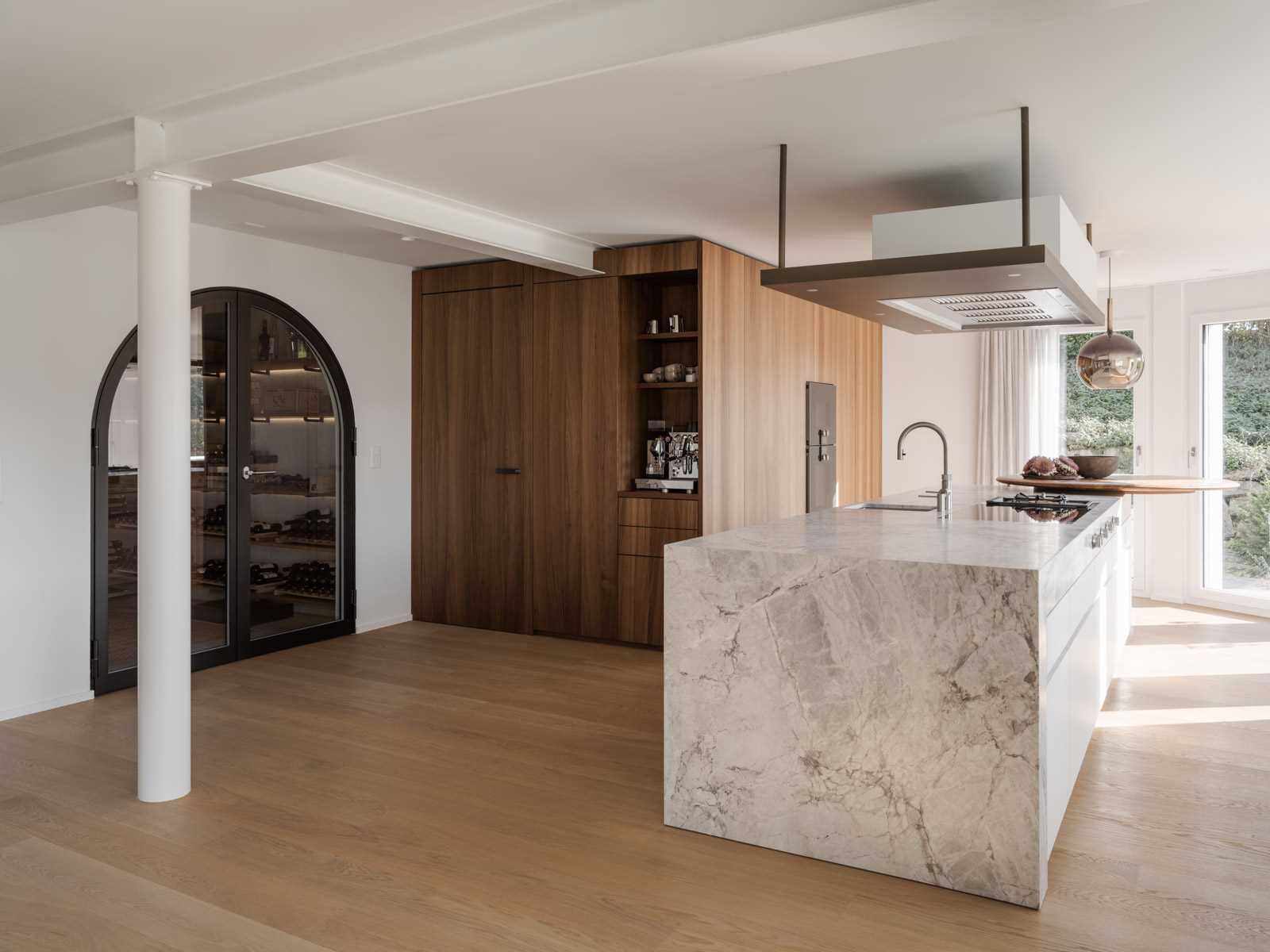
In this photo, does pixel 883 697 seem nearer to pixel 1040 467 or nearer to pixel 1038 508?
pixel 1038 508

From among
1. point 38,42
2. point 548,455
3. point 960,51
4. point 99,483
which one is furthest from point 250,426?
point 960,51

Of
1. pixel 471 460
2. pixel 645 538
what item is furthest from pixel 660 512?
pixel 471 460

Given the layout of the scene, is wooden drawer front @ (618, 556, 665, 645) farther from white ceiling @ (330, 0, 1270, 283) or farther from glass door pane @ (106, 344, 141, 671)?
glass door pane @ (106, 344, 141, 671)

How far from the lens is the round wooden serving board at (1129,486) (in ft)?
15.9

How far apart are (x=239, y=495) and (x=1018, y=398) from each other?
5831 mm

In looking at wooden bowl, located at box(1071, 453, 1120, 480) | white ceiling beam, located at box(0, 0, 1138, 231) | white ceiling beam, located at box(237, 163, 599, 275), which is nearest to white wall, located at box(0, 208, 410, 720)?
white ceiling beam, located at box(0, 0, 1138, 231)

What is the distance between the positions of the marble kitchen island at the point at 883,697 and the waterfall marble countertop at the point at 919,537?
2 cm

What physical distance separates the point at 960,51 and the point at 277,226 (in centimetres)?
361

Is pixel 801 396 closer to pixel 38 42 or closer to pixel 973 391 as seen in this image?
pixel 973 391

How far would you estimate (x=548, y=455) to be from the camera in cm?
582

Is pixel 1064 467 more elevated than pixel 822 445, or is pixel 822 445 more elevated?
pixel 822 445

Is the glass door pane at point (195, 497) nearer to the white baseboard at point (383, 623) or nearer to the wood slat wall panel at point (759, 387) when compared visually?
the white baseboard at point (383, 623)

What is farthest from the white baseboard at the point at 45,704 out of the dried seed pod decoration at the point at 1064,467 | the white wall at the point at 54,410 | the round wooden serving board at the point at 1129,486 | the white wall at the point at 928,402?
the white wall at the point at 928,402

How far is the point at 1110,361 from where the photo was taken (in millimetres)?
5309
